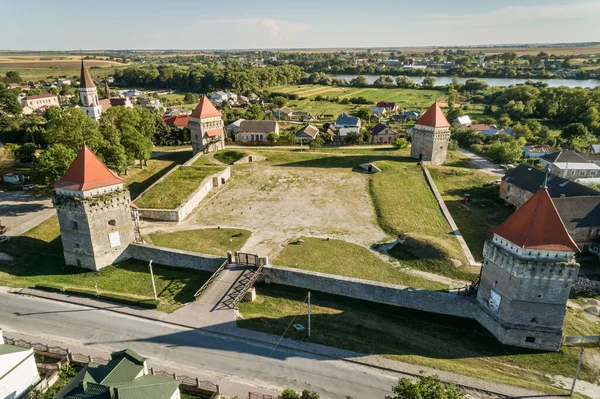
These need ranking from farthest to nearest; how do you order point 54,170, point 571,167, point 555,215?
point 571,167
point 54,170
point 555,215

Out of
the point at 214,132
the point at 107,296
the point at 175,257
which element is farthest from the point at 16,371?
the point at 214,132

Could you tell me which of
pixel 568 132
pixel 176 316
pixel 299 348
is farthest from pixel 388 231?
pixel 568 132

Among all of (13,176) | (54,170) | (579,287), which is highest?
(54,170)

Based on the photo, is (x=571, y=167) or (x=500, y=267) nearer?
(x=500, y=267)

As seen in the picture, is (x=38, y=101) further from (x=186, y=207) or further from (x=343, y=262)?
(x=343, y=262)

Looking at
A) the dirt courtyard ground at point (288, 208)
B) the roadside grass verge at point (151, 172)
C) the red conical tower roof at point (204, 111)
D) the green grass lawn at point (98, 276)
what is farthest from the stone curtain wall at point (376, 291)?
the red conical tower roof at point (204, 111)

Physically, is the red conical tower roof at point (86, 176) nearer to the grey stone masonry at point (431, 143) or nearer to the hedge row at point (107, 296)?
the hedge row at point (107, 296)

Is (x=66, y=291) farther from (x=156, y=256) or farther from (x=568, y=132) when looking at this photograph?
(x=568, y=132)

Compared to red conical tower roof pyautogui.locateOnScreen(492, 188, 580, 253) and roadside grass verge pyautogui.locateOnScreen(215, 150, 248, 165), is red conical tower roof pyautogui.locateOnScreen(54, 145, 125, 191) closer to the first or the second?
roadside grass verge pyautogui.locateOnScreen(215, 150, 248, 165)
